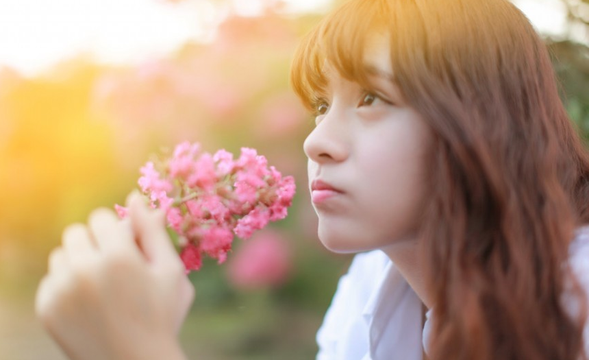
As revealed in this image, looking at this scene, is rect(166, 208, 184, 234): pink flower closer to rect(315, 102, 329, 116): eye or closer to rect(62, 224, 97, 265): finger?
rect(62, 224, 97, 265): finger

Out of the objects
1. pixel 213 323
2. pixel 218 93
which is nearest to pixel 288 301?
pixel 213 323

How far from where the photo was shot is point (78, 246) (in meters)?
0.69

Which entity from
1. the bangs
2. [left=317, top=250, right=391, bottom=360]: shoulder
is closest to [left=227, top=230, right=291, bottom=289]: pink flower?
[left=317, top=250, right=391, bottom=360]: shoulder

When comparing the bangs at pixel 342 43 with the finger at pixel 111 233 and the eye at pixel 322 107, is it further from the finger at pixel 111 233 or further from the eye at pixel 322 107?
the finger at pixel 111 233

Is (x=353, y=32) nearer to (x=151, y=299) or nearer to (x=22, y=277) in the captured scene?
(x=151, y=299)

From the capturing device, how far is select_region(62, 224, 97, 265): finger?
2.23 feet

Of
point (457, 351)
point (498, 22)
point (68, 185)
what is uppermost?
point (68, 185)

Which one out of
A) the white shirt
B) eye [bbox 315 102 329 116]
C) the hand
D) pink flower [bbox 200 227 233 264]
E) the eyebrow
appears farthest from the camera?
the white shirt

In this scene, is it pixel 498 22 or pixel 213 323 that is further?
pixel 213 323

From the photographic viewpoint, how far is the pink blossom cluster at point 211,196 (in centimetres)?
83

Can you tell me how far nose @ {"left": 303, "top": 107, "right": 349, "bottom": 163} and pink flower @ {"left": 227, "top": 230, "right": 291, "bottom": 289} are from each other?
4.51ft

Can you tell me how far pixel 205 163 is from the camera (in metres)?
0.86

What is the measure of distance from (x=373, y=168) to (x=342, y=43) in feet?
0.66

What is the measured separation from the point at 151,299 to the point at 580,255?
60 centimetres
